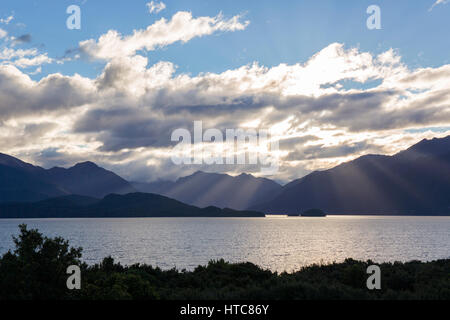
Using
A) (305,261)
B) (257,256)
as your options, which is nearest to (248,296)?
(305,261)

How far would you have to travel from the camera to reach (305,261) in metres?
90.1

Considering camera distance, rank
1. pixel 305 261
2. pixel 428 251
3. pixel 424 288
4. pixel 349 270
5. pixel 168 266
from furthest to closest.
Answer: pixel 428 251
pixel 305 261
pixel 168 266
pixel 349 270
pixel 424 288

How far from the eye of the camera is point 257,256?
102m

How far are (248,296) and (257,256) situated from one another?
267ft

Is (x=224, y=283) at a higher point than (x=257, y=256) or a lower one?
higher
